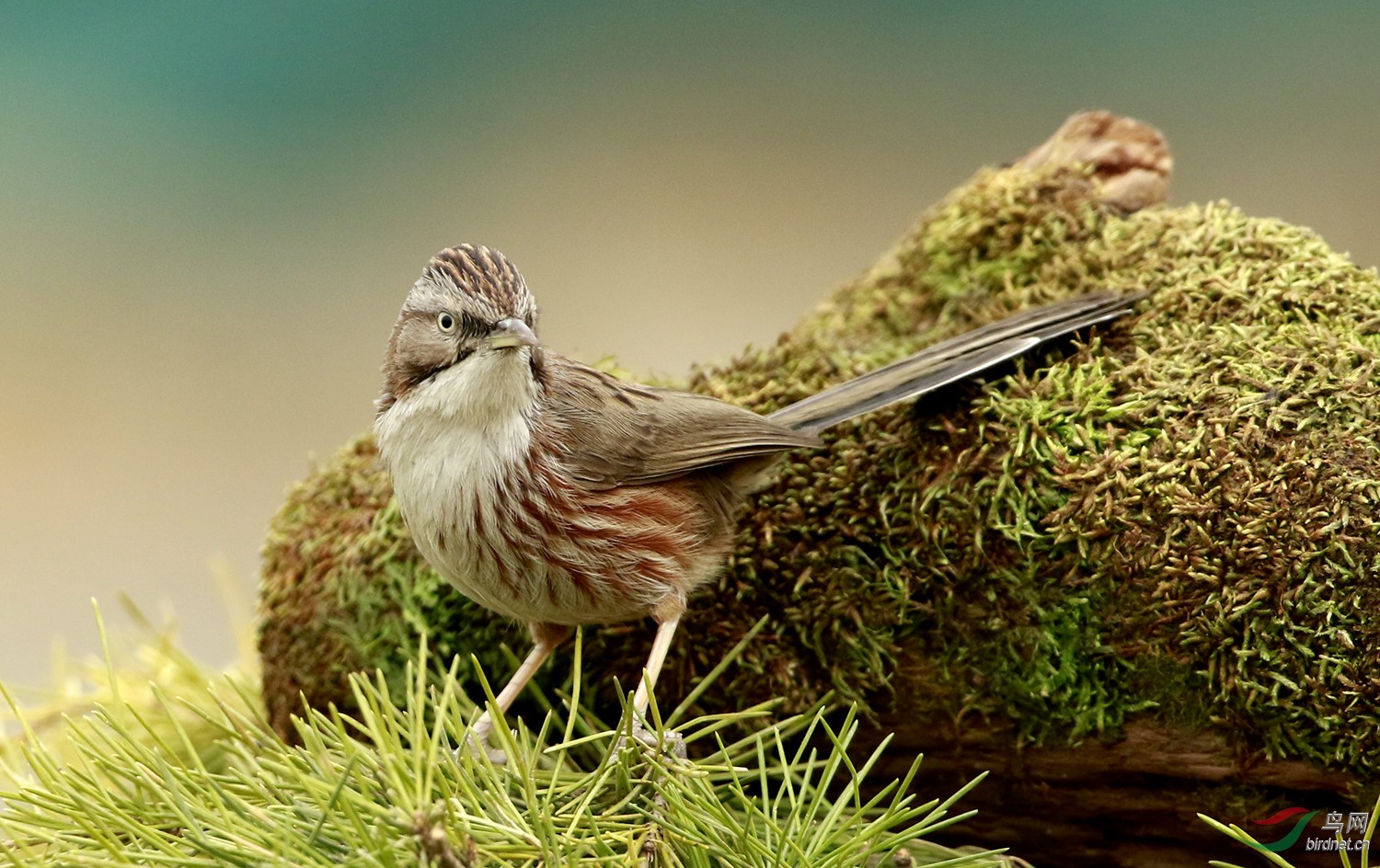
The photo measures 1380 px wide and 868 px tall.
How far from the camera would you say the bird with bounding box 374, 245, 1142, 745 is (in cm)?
241

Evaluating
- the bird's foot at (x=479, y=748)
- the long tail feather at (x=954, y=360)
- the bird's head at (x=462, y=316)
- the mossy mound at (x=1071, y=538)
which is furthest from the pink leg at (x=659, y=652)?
the bird's head at (x=462, y=316)

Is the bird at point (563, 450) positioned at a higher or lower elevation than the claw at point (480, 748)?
higher

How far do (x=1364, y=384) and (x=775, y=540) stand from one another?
4.17 feet

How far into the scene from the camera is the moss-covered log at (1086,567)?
6.83ft

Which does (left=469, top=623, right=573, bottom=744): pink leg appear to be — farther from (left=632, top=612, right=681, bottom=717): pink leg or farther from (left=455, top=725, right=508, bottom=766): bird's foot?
(left=632, top=612, right=681, bottom=717): pink leg

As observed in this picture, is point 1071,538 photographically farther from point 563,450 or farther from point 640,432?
point 563,450

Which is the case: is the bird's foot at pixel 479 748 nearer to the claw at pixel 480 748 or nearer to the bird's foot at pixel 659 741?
the claw at pixel 480 748

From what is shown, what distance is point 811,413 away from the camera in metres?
2.73

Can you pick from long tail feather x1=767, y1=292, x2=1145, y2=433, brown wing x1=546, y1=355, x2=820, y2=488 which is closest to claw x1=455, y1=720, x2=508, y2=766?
brown wing x1=546, y1=355, x2=820, y2=488

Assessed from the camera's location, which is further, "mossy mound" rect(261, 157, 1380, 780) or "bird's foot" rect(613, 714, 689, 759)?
"mossy mound" rect(261, 157, 1380, 780)

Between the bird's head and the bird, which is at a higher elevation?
the bird's head

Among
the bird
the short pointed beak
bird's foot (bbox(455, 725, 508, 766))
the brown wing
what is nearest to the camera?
bird's foot (bbox(455, 725, 508, 766))

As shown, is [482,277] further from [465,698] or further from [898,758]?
[898,758]

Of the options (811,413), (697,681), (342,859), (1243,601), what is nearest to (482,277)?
(811,413)
